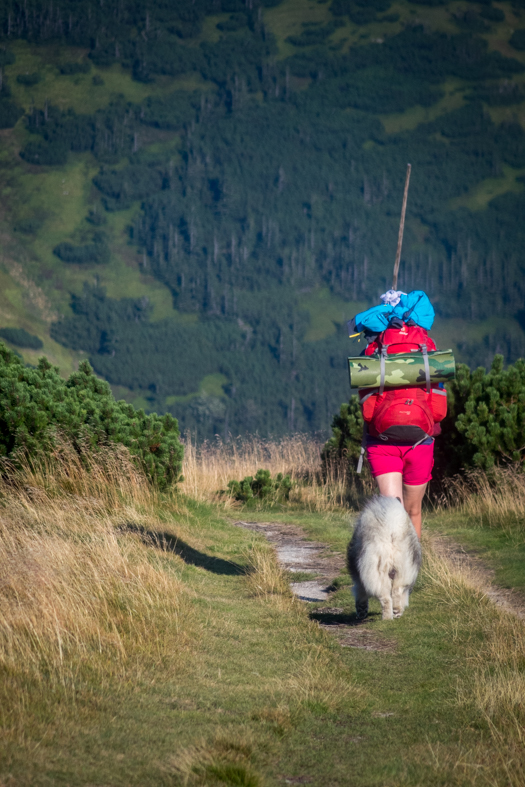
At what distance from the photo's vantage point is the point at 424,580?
7.56m

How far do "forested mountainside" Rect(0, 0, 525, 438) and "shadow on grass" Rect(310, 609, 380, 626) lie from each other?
108m

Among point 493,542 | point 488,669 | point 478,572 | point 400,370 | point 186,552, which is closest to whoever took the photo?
point 488,669

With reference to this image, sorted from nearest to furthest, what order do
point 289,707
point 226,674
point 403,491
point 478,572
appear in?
point 289,707
point 226,674
point 403,491
point 478,572

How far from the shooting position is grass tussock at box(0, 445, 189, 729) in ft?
14.7

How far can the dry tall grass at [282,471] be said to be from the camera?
14.6m

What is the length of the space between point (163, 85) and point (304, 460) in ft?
643

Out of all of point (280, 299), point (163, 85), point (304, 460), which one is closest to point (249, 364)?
point (280, 299)

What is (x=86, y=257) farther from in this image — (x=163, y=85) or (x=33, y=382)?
(x=33, y=382)

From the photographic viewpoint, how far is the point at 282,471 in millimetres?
18438

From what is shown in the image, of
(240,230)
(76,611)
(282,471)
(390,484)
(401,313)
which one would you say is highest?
(240,230)

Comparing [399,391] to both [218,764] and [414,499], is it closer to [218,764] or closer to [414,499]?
[414,499]

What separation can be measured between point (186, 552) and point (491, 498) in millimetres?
4742

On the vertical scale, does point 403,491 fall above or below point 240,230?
below

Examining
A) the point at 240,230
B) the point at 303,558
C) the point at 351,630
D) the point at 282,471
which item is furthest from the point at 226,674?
the point at 240,230
